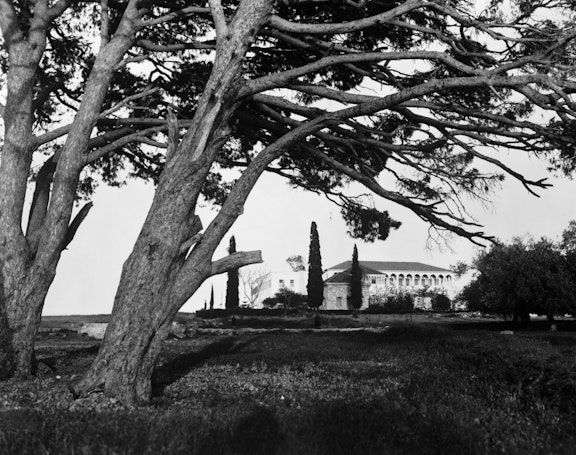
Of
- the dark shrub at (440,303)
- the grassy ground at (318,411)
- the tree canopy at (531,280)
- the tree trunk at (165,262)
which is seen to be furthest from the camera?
the dark shrub at (440,303)

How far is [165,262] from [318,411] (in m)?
2.94

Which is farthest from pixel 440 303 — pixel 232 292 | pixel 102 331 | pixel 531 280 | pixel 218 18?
pixel 218 18

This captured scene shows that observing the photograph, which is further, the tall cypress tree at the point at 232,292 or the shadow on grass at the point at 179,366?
the tall cypress tree at the point at 232,292

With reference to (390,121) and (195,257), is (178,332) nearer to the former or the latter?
(390,121)

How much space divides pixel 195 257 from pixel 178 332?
20.3m

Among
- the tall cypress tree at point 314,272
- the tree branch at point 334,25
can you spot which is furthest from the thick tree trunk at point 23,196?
the tall cypress tree at point 314,272

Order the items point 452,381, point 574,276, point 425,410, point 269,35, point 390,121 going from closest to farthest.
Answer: point 425,410 → point 452,381 → point 269,35 → point 390,121 → point 574,276

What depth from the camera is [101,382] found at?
7.52 meters

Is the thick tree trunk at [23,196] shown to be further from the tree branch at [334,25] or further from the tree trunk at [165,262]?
the tree trunk at [165,262]

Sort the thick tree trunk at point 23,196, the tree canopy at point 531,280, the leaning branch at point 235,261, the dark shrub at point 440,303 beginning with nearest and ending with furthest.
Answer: the leaning branch at point 235,261 < the thick tree trunk at point 23,196 < the tree canopy at point 531,280 < the dark shrub at point 440,303

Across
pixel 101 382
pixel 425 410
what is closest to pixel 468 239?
pixel 425 410

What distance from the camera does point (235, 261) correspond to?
861 centimetres

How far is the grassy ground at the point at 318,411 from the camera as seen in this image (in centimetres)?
466

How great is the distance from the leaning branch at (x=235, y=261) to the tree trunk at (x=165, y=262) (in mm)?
44
